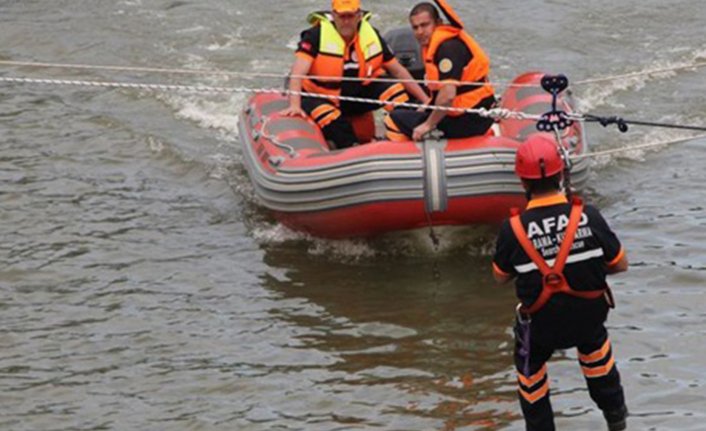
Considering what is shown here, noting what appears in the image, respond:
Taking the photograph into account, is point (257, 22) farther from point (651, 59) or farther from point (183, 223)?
point (183, 223)

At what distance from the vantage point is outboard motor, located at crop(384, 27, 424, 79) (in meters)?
9.82

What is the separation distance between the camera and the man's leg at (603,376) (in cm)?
549

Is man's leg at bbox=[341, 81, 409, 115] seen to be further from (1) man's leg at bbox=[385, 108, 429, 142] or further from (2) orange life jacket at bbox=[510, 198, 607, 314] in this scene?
(2) orange life jacket at bbox=[510, 198, 607, 314]

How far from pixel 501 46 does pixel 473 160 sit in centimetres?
514

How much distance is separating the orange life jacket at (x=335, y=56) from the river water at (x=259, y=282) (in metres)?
0.95

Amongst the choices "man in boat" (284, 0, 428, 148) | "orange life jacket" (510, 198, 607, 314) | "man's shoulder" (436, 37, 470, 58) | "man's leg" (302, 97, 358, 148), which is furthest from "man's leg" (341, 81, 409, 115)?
"orange life jacket" (510, 198, 607, 314)

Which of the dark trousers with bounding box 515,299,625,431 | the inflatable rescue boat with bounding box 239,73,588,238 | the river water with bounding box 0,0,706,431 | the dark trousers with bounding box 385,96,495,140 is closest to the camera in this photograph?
the dark trousers with bounding box 515,299,625,431

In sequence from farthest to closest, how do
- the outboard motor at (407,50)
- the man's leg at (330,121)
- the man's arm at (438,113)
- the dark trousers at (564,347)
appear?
the outboard motor at (407,50), the man's leg at (330,121), the man's arm at (438,113), the dark trousers at (564,347)

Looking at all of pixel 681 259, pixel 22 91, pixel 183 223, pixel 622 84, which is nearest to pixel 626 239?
pixel 681 259

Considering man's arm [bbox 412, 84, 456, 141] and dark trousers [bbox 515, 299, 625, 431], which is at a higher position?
man's arm [bbox 412, 84, 456, 141]

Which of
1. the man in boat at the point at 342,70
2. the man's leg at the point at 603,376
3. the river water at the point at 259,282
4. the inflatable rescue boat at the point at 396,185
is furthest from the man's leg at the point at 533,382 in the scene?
the man in boat at the point at 342,70

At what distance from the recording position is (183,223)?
9234mm

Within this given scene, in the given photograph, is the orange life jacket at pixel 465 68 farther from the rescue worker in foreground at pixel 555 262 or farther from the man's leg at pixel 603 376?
the man's leg at pixel 603 376

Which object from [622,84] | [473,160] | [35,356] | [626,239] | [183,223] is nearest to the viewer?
[35,356]
